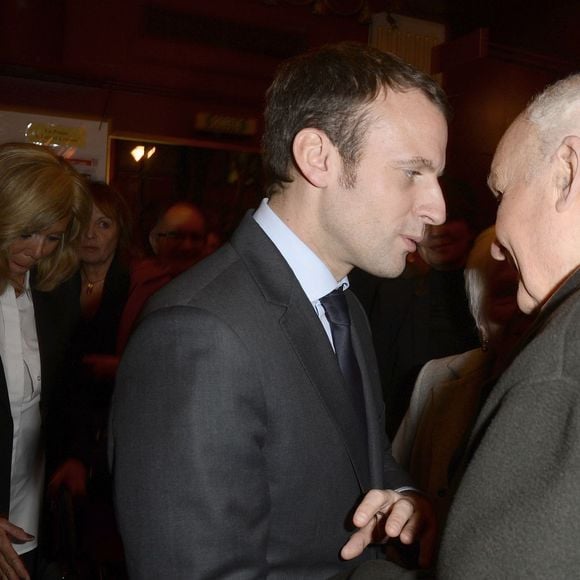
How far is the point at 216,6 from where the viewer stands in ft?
16.5

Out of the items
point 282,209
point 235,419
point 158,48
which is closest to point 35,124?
point 158,48

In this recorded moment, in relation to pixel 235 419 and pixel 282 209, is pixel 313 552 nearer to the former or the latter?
pixel 235 419

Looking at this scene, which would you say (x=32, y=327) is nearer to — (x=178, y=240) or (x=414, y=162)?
(x=178, y=240)

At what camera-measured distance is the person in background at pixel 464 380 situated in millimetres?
1835

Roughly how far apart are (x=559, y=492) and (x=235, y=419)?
52cm

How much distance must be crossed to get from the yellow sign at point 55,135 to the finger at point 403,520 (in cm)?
402

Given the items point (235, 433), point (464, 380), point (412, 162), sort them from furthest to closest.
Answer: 1. point (464, 380)
2. point (412, 162)
3. point (235, 433)

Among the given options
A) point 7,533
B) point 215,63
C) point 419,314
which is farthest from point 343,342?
point 215,63

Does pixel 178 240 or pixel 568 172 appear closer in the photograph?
pixel 568 172

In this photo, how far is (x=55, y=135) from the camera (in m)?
4.54

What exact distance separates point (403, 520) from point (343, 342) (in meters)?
0.39

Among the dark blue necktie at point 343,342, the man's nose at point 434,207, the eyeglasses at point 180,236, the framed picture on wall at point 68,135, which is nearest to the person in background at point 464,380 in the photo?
the dark blue necktie at point 343,342

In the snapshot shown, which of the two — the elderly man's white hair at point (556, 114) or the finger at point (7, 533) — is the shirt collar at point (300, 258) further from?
the finger at point (7, 533)

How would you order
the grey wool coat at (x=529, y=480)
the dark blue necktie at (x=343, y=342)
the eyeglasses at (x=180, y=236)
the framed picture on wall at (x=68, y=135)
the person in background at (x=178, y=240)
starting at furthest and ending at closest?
1. the framed picture on wall at (x=68, y=135)
2. the eyeglasses at (x=180, y=236)
3. the person in background at (x=178, y=240)
4. the dark blue necktie at (x=343, y=342)
5. the grey wool coat at (x=529, y=480)
